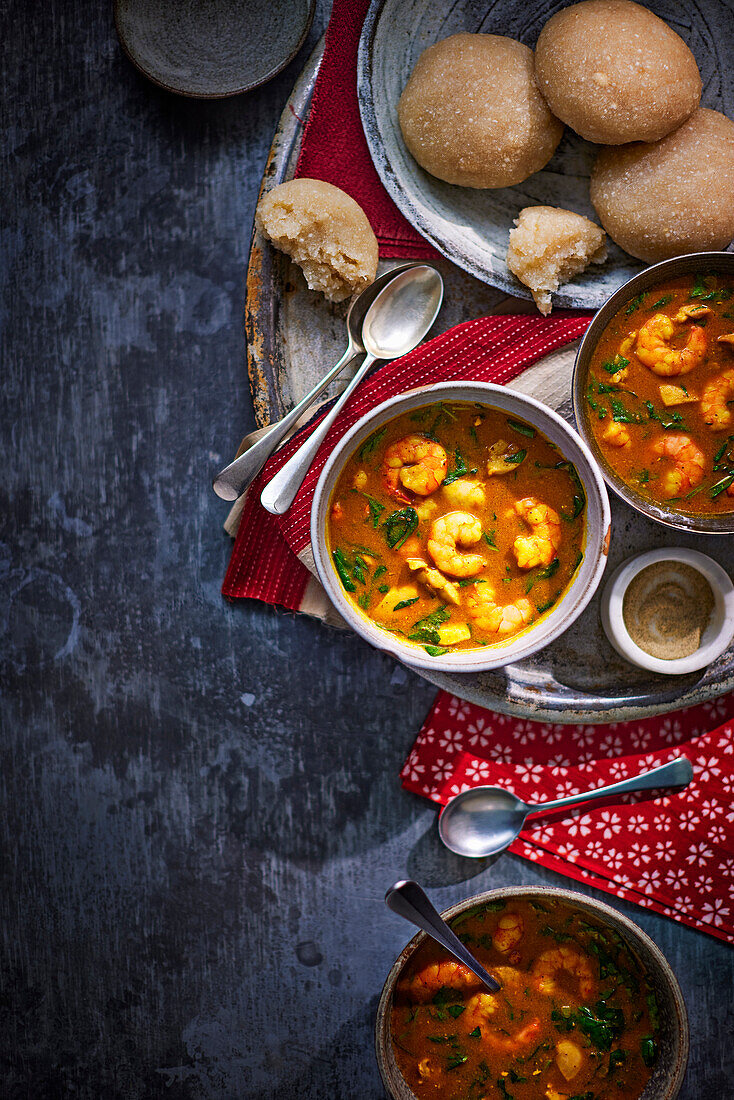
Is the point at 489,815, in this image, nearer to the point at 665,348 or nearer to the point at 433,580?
the point at 433,580

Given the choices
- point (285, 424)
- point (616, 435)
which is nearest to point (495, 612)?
point (616, 435)

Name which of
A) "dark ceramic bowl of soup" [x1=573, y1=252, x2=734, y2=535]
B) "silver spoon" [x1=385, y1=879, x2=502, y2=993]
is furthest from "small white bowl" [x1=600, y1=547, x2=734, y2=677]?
"silver spoon" [x1=385, y1=879, x2=502, y2=993]

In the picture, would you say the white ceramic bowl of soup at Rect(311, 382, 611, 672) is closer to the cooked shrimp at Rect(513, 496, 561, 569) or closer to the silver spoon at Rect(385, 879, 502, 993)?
the cooked shrimp at Rect(513, 496, 561, 569)

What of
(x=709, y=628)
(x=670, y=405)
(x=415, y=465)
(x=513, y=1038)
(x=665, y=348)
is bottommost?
(x=513, y=1038)

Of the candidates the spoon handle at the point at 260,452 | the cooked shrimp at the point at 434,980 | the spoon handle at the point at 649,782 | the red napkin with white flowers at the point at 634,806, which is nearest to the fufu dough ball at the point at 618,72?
the spoon handle at the point at 260,452

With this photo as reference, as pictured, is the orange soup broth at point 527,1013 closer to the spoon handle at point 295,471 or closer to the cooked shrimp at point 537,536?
the cooked shrimp at point 537,536

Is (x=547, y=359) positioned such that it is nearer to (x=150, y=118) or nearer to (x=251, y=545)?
(x=251, y=545)
